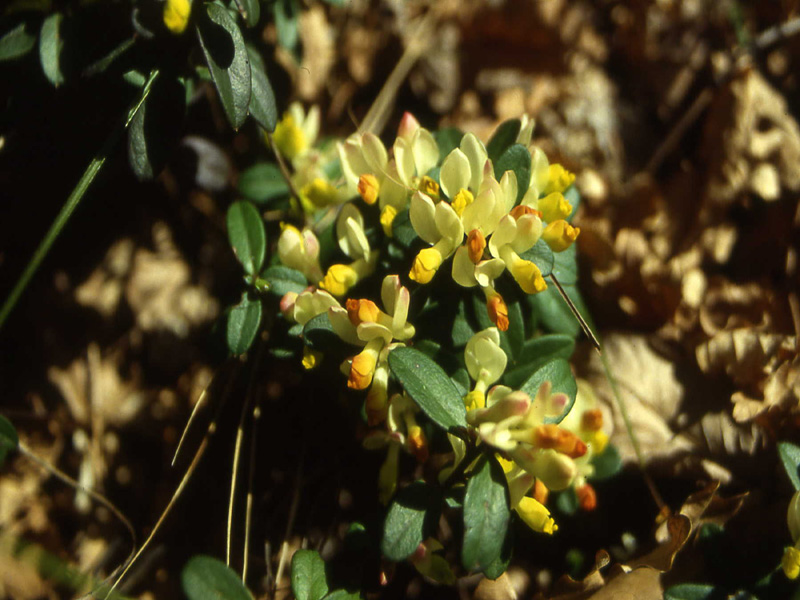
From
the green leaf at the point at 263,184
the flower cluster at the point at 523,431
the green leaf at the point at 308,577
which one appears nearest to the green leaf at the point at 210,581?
the green leaf at the point at 308,577

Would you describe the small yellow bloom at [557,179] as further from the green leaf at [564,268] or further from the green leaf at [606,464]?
the green leaf at [606,464]

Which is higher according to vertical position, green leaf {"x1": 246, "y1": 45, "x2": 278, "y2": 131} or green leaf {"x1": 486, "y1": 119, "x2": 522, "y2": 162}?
green leaf {"x1": 246, "y1": 45, "x2": 278, "y2": 131}

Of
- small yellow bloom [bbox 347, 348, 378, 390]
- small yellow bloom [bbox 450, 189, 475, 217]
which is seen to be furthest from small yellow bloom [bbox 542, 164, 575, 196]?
small yellow bloom [bbox 347, 348, 378, 390]

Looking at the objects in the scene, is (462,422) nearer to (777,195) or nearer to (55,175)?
(55,175)

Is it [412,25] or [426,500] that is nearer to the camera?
[426,500]

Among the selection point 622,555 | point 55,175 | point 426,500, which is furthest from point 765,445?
point 55,175

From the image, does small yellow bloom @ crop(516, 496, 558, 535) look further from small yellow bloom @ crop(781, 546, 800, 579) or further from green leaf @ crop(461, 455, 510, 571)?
small yellow bloom @ crop(781, 546, 800, 579)
